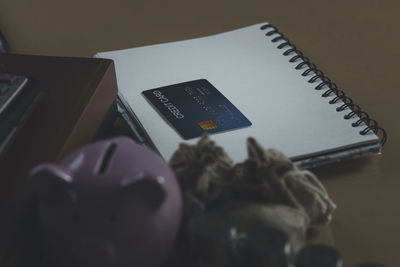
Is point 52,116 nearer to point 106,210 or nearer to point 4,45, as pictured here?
point 106,210

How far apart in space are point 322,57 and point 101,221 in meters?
0.64

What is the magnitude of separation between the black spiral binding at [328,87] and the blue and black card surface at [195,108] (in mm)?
130

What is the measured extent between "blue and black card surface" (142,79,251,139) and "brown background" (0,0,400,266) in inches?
7.6

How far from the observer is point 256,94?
A: 0.86m

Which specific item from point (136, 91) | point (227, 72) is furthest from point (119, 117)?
point (227, 72)

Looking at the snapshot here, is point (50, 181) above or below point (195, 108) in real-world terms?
above

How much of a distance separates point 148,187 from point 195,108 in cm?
36

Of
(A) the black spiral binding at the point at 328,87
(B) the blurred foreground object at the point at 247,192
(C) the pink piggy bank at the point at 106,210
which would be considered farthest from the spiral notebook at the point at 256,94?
(C) the pink piggy bank at the point at 106,210

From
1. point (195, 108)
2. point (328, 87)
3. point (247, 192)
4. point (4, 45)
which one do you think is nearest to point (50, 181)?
point (247, 192)

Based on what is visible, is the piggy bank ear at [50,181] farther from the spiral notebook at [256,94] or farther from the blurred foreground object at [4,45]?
the blurred foreground object at [4,45]

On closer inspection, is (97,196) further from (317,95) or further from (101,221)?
(317,95)

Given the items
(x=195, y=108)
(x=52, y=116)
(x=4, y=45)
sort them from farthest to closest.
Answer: (x=4, y=45) → (x=195, y=108) → (x=52, y=116)

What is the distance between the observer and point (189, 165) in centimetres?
55

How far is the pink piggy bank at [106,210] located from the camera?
0.45m
